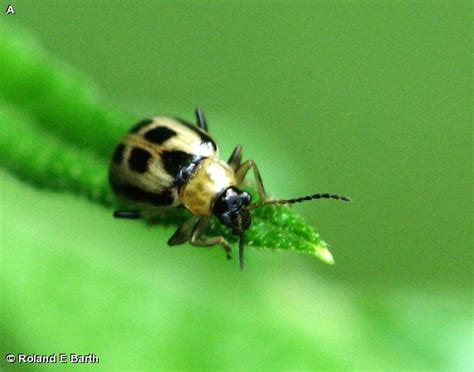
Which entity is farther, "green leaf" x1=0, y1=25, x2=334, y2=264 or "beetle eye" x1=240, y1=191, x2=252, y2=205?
"beetle eye" x1=240, y1=191, x2=252, y2=205

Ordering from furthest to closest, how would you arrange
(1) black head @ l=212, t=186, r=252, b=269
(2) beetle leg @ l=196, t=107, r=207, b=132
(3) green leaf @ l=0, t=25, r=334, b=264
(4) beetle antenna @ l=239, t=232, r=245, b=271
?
(2) beetle leg @ l=196, t=107, r=207, b=132 → (1) black head @ l=212, t=186, r=252, b=269 → (4) beetle antenna @ l=239, t=232, r=245, b=271 → (3) green leaf @ l=0, t=25, r=334, b=264

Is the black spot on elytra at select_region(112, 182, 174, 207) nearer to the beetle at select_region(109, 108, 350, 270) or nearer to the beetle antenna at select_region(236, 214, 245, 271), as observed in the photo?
the beetle at select_region(109, 108, 350, 270)

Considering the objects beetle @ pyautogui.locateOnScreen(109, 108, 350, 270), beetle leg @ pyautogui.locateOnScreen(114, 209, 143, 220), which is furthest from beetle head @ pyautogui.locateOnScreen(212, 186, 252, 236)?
beetle leg @ pyautogui.locateOnScreen(114, 209, 143, 220)

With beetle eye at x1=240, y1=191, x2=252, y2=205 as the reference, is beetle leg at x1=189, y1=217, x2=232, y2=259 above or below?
below

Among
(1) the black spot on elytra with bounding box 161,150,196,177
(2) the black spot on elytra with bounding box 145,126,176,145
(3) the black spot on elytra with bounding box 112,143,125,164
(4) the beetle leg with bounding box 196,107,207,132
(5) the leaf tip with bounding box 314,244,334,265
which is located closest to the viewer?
(5) the leaf tip with bounding box 314,244,334,265

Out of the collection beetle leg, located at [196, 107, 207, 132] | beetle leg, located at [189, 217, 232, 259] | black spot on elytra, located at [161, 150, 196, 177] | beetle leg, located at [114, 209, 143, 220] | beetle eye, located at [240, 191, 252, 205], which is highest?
beetle leg, located at [196, 107, 207, 132]
